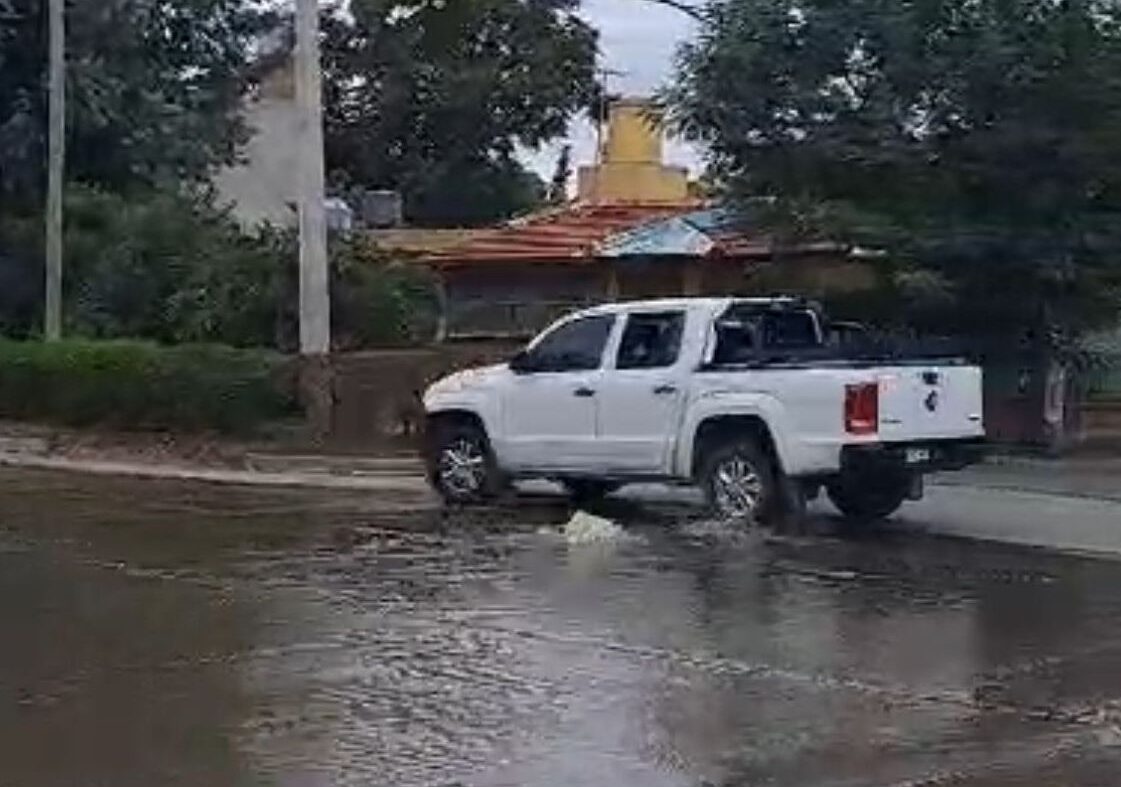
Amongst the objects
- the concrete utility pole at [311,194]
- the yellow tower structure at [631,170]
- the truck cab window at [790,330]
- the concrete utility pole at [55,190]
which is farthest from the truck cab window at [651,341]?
the yellow tower structure at [631,170]

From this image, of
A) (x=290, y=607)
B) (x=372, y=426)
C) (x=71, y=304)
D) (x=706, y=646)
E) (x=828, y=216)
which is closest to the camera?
(x=706, y=646)

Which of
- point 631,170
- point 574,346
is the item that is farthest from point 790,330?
point 631,170

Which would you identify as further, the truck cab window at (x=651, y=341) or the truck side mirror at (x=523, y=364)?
the truck side mirror at (x=523, y=364)

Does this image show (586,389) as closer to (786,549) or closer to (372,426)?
(786,549)

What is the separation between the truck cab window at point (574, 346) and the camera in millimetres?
20672

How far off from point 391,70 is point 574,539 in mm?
42398

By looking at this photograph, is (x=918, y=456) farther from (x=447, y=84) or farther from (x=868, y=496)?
(x=447, y=84)

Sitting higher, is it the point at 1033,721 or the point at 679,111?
the point at 679,111

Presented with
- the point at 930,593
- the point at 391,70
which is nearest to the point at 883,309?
the point at 930,593

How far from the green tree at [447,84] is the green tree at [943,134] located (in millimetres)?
33361

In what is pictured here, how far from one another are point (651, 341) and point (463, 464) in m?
2.49

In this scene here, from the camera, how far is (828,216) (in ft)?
79.5

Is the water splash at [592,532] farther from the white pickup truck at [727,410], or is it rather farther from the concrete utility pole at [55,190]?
the concrete utility pole at [55,190]

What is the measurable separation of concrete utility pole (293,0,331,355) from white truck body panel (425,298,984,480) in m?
6.75
